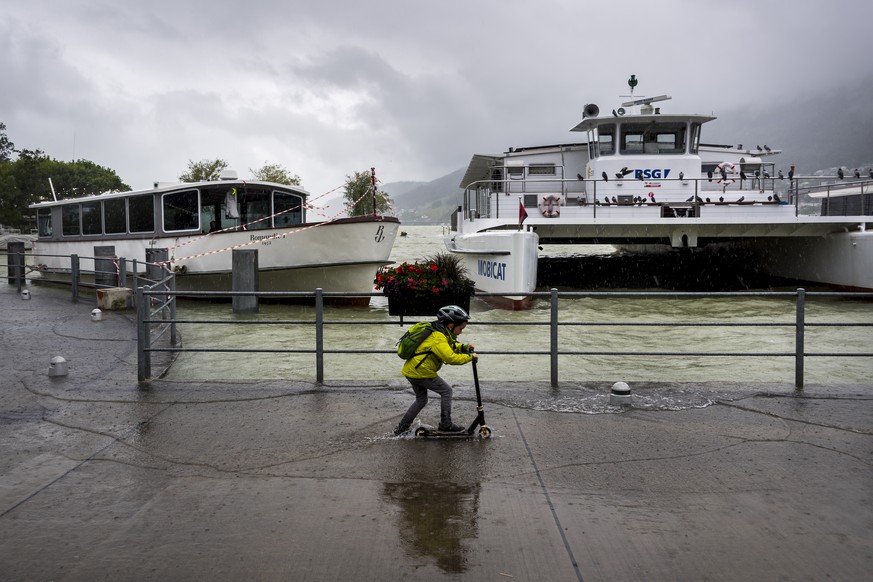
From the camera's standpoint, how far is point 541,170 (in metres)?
24.2

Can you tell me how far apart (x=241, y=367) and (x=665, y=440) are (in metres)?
6.54

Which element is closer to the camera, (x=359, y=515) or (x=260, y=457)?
(x=359, y=515)

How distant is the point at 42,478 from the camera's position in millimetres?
5125

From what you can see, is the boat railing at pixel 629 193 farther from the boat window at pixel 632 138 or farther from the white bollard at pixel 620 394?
the white bollard at pixel 620 394

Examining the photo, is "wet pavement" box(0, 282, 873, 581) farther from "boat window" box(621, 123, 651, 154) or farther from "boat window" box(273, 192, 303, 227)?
"boat window" box(621, 123, 651, 154)

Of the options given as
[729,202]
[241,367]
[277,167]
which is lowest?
[241,367]

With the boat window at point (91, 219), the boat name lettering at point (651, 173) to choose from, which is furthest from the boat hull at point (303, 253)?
the boat name lettering at point (651, 173)

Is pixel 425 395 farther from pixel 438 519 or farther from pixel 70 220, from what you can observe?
pixel 70 220

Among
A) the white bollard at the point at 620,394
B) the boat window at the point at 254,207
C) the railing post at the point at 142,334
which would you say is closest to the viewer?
the white bollard at the point at 620,394

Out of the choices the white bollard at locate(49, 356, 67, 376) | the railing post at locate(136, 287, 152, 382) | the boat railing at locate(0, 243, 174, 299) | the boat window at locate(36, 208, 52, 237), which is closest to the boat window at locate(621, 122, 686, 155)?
the boat railing at locate(0, 243, 174, 299)

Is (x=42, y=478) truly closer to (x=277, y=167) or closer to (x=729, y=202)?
(x=729, y=202)

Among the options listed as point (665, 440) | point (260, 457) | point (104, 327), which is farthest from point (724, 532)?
point (104, 327)

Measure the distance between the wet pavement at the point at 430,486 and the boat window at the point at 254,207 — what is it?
12.2 meters

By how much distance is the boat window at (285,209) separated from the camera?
19969 millimetres
